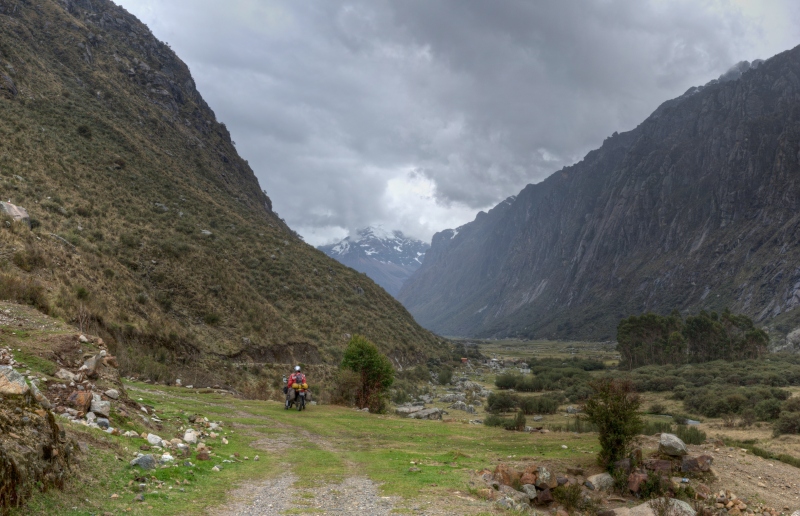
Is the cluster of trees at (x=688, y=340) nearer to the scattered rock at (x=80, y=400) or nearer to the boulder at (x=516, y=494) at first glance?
the boulder at (x=516, y=494)

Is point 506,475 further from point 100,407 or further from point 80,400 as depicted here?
point 80,400

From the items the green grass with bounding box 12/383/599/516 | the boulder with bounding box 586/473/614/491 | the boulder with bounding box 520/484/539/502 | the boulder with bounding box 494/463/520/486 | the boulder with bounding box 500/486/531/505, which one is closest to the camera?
the green grass with bounding box 12/383/599/516

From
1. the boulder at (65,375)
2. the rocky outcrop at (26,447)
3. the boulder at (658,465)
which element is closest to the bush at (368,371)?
the boulder at (658,465)

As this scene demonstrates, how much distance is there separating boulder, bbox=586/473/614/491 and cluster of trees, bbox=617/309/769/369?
8107cm

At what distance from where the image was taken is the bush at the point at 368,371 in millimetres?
36188

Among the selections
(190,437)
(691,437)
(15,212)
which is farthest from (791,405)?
(15,212)

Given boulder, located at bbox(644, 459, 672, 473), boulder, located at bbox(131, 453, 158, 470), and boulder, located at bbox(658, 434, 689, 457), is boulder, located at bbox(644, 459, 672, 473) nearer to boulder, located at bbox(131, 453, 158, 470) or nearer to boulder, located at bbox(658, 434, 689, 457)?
boulder, located at bbox(658, 434, 689, 457)

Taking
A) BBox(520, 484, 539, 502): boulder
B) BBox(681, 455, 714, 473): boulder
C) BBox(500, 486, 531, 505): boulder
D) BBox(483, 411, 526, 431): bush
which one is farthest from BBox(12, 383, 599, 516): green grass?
BBox(483, 411, 526, 431): bush

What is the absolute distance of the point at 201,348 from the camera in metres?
38.8

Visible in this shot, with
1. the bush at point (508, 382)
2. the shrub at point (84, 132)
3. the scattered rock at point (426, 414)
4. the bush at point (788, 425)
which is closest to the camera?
the bush at point (788, 425)

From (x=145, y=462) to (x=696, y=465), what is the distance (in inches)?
789

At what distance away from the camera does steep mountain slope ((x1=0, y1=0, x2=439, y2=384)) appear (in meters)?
33.5

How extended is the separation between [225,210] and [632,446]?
69.0 metres

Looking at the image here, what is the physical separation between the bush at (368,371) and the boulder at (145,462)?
2520 cm
